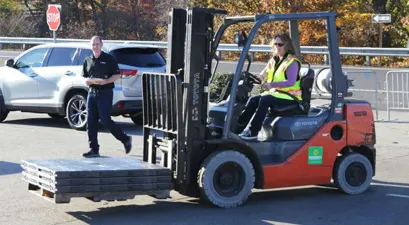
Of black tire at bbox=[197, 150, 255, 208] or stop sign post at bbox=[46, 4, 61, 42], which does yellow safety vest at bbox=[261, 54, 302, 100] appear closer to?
black tire at bbox=[197, 150, 255, 208]

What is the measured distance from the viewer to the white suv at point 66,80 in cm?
1549

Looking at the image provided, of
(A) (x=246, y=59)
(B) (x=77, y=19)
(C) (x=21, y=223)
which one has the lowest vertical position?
(C) (x=21, y=223)

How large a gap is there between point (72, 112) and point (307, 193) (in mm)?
7111

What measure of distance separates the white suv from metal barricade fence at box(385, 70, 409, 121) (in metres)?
5.37

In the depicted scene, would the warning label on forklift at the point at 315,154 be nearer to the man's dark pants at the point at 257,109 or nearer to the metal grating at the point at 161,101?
the man's dark pants at the point at 257,109

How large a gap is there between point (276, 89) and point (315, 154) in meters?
0.90

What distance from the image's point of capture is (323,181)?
9.66 meters

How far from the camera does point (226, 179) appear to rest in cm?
898

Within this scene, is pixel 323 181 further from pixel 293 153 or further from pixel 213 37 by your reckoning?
pixel 213 37

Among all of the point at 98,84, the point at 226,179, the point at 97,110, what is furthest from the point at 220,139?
the point at 97,110

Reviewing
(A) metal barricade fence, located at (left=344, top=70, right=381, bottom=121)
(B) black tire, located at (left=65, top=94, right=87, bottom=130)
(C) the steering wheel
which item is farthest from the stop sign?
(C) the steering wheel

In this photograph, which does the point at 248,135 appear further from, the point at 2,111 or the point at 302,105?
the point at 2,111

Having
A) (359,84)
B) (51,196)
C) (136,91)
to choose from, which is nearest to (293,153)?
(51,196)

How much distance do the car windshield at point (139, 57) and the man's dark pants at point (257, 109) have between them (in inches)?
253
